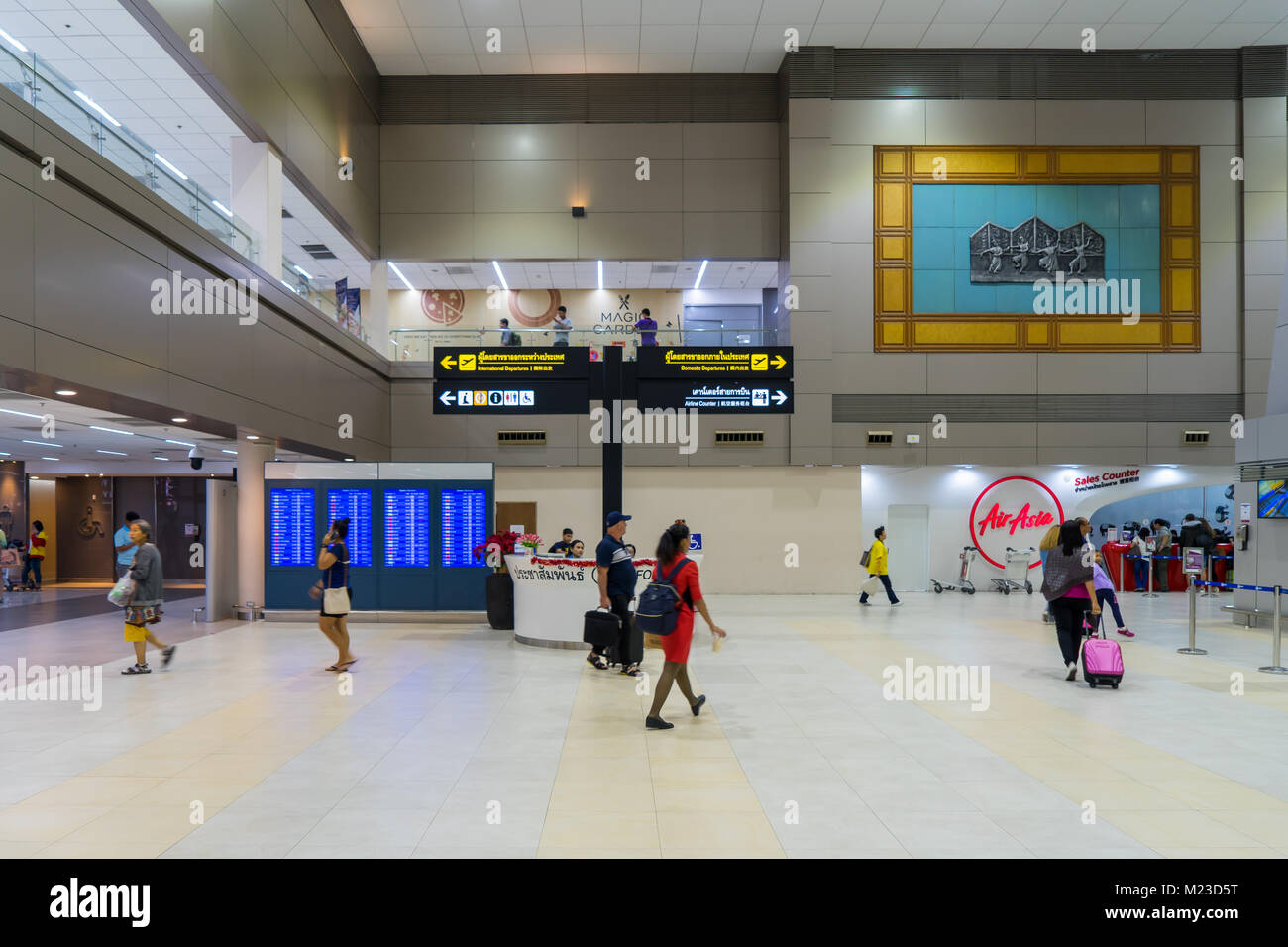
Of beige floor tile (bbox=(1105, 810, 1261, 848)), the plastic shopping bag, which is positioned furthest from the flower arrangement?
beige floor tile (bbox=(1105, 810, 1261, 848))

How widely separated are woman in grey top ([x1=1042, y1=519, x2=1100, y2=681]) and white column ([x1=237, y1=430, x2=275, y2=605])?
12170 millimetres

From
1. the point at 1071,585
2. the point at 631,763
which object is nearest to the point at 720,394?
the point at 1071,585

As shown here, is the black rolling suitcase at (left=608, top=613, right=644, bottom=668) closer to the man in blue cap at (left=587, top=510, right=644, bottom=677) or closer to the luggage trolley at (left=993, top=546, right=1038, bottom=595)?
the man in blue cap at (left=587, top=510, right=644, bottom=677)

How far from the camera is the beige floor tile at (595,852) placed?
425 centimetres

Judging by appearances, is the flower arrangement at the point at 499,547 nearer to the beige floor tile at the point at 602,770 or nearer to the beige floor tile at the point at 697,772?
the beige floor tile at the point at 602,770

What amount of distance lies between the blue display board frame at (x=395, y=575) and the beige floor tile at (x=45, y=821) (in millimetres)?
9322

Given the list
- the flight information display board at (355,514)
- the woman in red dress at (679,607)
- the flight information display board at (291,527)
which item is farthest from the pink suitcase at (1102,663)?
the flight information display board at (291,527)

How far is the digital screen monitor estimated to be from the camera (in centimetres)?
1385

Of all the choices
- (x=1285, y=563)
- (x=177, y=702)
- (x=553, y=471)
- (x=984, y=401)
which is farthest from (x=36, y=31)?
(x=1285, y=563)

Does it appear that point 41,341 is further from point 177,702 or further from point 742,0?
point 742,0

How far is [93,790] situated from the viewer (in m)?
5.32
